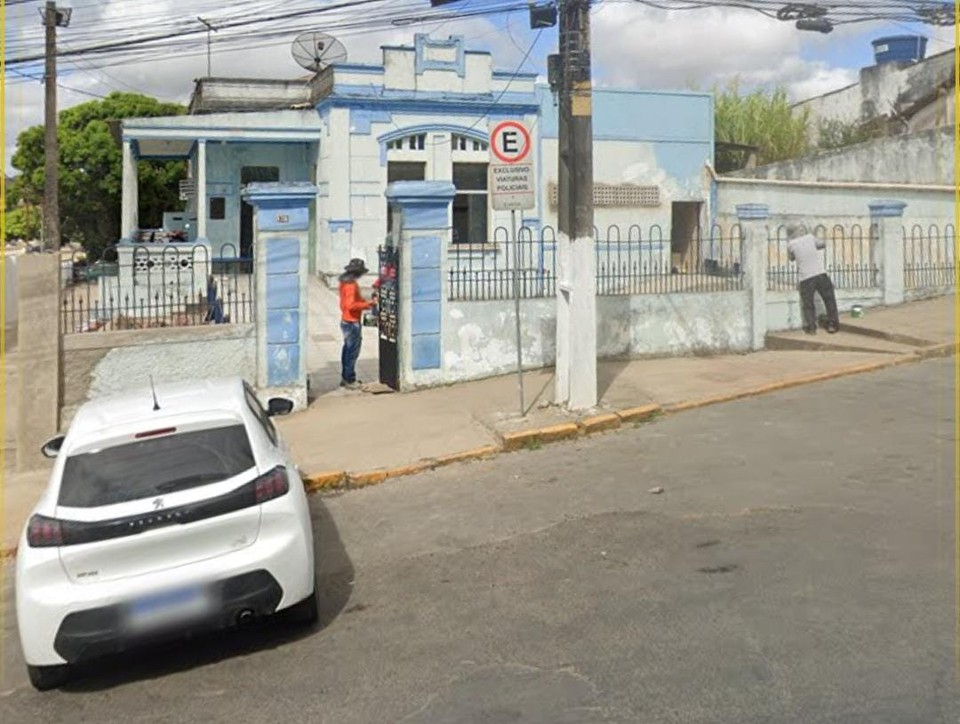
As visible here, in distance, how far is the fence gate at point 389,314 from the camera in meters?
10.5

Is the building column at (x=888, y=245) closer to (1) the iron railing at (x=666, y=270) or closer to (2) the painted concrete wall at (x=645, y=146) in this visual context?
(1) the iron railing at (x=666, y=270)

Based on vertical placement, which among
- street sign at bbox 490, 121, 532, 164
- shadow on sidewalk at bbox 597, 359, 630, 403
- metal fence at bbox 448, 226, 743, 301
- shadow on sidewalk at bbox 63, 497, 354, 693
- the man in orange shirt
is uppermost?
street sign at bbox 490, 121, 532, 164

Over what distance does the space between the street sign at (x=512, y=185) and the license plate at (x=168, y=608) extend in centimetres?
508

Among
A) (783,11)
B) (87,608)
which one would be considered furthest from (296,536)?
(783,11)

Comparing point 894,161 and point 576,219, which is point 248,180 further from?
point 894,161

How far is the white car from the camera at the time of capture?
13.8 ft

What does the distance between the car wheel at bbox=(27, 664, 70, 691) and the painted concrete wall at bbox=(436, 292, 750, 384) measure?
257 inches

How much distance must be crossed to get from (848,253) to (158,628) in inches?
505

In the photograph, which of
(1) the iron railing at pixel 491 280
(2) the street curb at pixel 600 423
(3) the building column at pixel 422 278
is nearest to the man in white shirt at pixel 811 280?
(1) the iron railing at pixel 491 280

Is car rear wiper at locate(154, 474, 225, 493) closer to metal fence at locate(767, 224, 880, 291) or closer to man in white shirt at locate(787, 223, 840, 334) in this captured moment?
man in white shirt at locate(787, 223, 840, 334)

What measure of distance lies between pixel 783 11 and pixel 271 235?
768 centimetres

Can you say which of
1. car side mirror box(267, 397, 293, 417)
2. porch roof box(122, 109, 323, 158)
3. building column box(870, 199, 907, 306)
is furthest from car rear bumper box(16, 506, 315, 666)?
porch roof box(122, 109, 323, 158)

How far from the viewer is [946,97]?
25.8m

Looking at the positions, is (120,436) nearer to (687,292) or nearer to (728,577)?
(728,577)
